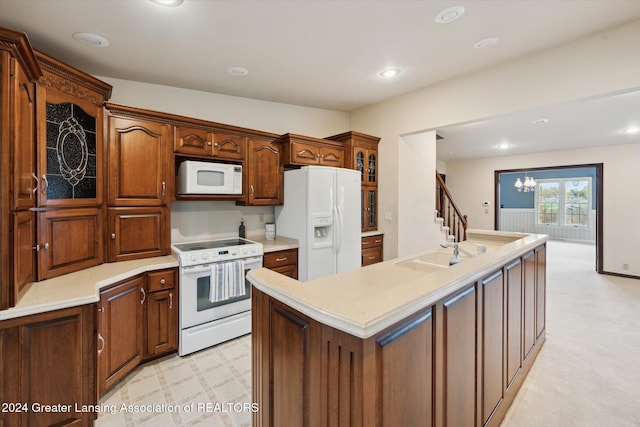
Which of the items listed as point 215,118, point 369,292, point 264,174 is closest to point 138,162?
point 215,118

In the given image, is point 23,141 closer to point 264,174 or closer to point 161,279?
point 161,279

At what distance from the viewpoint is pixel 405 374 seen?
104 cm

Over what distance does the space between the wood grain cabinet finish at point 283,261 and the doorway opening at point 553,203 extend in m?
8.95

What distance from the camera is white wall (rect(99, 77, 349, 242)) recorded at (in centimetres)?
312

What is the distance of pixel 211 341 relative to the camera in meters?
2.76

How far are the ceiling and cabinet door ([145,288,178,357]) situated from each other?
211 cm

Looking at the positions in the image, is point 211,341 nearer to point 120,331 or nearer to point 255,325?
point 120,331

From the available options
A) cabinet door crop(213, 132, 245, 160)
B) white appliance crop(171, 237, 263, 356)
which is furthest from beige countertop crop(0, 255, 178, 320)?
cabinet door crop(213, 132, 245, 160)

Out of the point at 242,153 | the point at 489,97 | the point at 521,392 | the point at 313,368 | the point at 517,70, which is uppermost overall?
the point at 517,70

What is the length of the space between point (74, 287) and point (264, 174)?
6.85 feet

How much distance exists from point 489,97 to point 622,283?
4.85 m

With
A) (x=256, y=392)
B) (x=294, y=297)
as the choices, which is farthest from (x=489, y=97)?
(x=256, y=392)

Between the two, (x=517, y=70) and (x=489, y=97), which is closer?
(x=517, y=70)

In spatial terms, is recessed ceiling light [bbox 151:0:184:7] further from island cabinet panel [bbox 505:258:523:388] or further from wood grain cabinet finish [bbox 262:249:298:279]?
island cabinet panel [bbox 505:258:523:388]
